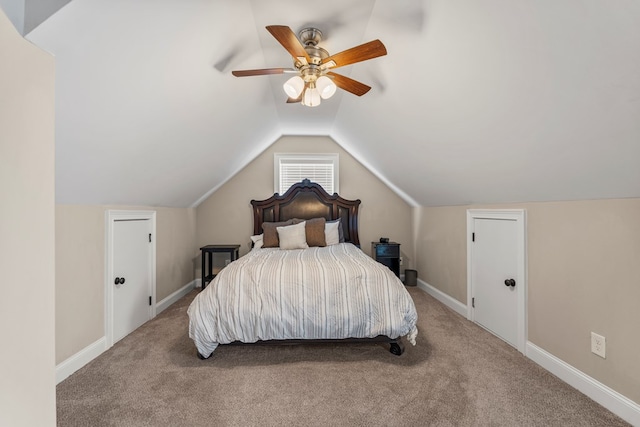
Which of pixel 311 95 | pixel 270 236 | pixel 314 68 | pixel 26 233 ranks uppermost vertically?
pixel 314 68

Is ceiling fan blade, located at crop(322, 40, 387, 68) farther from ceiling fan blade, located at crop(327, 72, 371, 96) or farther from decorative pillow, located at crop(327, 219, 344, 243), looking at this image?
decorative pillow, located at crop(327, 219, 344, 243)

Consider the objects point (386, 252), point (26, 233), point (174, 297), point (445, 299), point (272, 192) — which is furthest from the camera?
point (272, 192)

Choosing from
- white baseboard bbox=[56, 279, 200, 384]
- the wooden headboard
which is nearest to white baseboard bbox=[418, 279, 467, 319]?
the wooden headboard

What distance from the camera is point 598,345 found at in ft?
5.58

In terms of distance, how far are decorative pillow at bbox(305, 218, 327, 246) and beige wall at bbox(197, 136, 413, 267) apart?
0.90 meters

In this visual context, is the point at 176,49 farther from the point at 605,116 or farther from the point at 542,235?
the point at 542,235

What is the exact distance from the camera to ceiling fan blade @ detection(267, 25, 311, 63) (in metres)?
1.45

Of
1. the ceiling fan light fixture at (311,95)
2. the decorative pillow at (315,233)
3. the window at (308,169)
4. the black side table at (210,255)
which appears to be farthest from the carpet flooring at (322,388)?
the window at (308,169)

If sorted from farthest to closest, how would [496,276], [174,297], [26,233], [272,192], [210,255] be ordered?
[272,192], [210,255], [174,297], [496,276], [26,233]

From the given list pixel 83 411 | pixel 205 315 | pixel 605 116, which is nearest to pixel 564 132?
pixel 605 116

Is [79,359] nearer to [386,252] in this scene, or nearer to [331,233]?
[331,233]

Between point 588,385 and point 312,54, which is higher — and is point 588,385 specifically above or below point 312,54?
below

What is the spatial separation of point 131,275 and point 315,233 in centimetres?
209

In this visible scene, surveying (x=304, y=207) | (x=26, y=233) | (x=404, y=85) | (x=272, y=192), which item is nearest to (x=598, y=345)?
(x=404, y=85)
